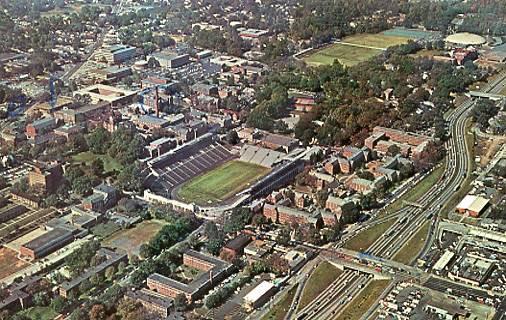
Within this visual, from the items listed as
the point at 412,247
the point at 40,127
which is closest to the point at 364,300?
the point at 412,247

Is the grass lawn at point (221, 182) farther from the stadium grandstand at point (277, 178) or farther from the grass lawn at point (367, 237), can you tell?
the grass lawn at point (367, 237)

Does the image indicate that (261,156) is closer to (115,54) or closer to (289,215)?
(289,215)

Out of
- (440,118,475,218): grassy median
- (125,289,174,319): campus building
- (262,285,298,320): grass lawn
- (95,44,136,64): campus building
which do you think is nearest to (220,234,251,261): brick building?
(262,285,298,320): grass lawn

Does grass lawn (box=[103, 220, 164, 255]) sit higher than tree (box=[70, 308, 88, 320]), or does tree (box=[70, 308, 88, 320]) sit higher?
tree (box=[70, 308, 88, 320])

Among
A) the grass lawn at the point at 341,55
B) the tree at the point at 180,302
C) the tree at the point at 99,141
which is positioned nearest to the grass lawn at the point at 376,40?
the grass lawn at the point at 341,55

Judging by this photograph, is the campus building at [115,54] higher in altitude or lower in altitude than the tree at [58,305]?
higher

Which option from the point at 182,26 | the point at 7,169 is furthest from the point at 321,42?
the point at 7,169

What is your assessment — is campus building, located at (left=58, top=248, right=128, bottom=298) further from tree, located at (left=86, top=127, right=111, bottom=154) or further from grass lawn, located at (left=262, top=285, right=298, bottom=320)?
tree, located at (left=86, top=127, right=111, bottom=154)
